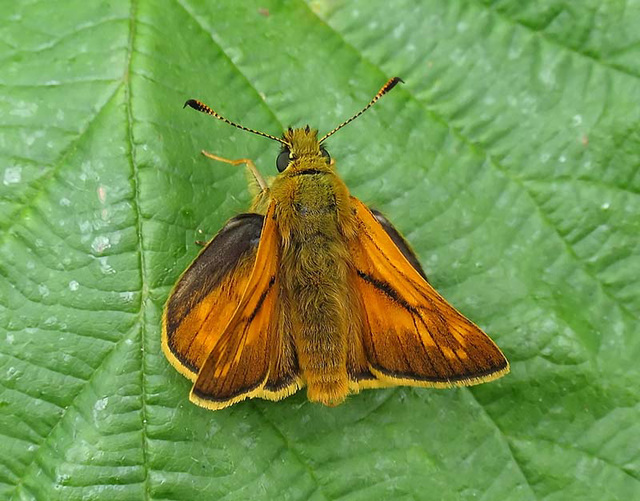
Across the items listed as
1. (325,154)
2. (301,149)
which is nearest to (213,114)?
(301,149)

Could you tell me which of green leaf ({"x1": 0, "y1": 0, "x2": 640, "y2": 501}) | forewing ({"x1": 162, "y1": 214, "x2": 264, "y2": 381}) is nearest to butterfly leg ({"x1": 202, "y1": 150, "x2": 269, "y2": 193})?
green leaf ({"x1": 0, "y1": 0, "x2": 640, "y2": 501})

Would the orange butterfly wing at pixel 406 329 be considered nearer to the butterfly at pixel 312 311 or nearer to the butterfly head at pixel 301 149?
the butterfly at pixel 312 311

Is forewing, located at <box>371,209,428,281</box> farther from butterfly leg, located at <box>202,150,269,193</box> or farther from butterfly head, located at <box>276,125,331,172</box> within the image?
butterfly leg, located at <box>202,150,269,193</box>

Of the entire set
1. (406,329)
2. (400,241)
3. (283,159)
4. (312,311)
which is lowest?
(406,329)

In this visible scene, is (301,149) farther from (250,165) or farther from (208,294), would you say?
(208,294)

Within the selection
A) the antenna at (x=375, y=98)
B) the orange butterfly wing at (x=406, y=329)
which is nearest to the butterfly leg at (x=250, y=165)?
the antenna at (x=375, y=98)

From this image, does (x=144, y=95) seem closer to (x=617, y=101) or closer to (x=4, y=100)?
(x=4, y=100)
